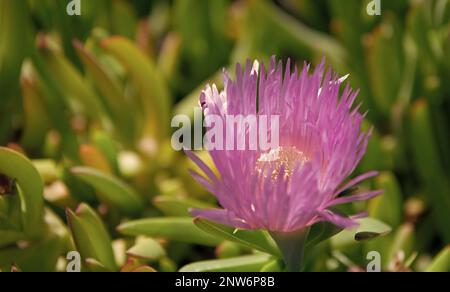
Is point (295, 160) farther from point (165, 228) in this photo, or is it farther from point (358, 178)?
point (165, 228)

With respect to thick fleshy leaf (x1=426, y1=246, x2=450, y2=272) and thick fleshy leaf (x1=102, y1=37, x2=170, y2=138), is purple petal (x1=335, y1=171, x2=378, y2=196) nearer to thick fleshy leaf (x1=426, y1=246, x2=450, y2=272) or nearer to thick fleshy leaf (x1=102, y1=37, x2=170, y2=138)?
thick fleshy leaf (x1=426, y1=246, x2=450, y2=272)

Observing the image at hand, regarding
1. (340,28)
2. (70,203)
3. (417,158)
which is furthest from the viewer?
(340,28)

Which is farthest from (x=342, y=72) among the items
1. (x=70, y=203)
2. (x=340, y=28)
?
(x=70, y=203)

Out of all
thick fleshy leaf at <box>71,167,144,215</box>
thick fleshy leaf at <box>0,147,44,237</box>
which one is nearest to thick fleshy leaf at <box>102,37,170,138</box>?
thick fleshy leaf at <box>71,167,144,215</box>

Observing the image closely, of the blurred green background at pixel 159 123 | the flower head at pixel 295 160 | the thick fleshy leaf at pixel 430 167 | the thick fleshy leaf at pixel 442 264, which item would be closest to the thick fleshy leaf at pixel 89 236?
the blurred green background at pixel 159 123
